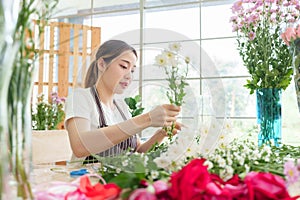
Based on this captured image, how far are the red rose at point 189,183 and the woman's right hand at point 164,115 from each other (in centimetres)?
26

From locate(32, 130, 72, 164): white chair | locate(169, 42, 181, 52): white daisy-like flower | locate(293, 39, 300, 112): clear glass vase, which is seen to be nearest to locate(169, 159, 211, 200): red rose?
locate(169, 42, 181, 52): white daisy-like flower

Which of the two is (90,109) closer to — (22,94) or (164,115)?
(164,115)

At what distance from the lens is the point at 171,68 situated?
2.75ft

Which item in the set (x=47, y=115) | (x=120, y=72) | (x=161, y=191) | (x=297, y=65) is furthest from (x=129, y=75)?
(x=47, y=115)

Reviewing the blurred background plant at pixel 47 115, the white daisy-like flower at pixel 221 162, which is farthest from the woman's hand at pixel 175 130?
the blurred background plant at pixel 47 115

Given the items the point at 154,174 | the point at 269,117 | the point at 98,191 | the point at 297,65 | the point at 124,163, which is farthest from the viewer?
the point at 269,117

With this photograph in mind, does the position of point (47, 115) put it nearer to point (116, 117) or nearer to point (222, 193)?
point (116, 117)

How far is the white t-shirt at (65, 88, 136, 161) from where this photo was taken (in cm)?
89

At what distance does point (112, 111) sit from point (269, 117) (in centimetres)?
76

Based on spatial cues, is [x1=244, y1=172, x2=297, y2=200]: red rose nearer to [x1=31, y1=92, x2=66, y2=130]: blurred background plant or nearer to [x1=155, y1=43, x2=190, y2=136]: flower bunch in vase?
[x1=155, y1=43, x2=190, y2=136]: flower bunch in vase

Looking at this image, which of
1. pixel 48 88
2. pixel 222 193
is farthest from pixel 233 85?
pixel 222 193

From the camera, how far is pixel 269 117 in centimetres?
144

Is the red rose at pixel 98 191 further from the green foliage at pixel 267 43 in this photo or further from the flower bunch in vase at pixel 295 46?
the green foliage at pixel 267 43

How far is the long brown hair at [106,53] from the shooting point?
0.86 metres
